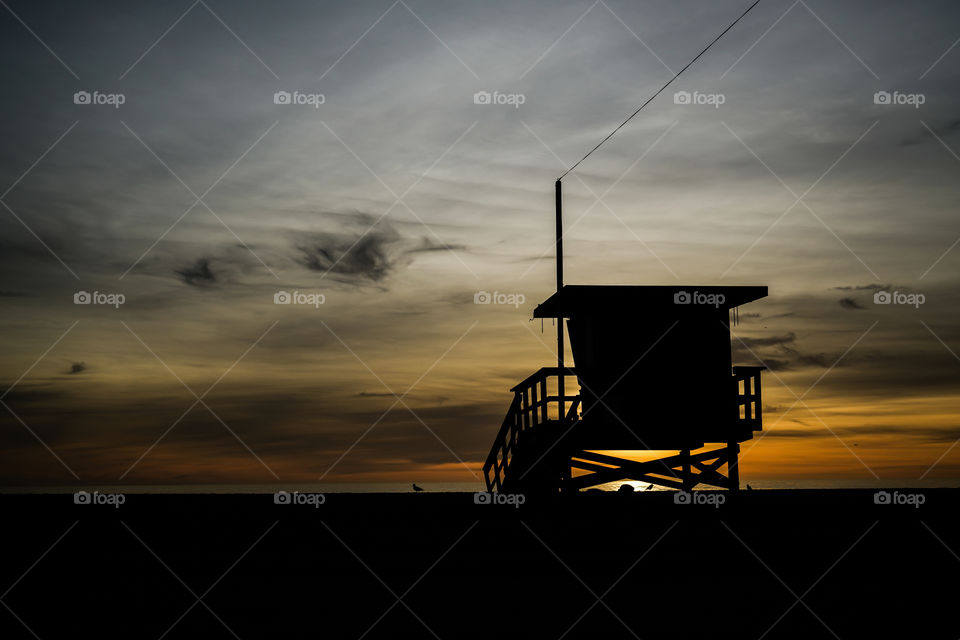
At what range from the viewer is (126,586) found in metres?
13.6

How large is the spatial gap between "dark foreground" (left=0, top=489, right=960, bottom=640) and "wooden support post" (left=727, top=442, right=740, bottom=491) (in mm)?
3968

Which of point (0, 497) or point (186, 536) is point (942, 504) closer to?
point (186, 536)

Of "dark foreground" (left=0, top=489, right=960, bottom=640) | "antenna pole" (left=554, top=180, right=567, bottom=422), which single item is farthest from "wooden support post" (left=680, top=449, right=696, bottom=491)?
"dark foreground" (left=0, top=489, right=960, bottom=640)

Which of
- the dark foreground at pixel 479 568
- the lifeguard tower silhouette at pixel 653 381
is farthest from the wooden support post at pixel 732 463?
the dark foreground at pixel 479 568

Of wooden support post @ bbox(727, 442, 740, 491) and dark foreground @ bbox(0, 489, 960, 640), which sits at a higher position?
wooden support post @ bbox(727, 442, 740, 491)

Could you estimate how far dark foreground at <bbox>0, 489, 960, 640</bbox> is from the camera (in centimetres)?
1191

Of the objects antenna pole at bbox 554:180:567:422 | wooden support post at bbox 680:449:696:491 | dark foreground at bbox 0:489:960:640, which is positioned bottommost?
dark foreground at bbox 0:489:960:640

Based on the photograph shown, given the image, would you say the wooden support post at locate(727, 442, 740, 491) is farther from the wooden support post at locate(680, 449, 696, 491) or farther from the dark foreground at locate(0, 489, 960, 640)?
the dark foreground at locate(0, 489, 960, 640)

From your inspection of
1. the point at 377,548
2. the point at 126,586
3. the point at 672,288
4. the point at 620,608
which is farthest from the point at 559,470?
the point at 126,586

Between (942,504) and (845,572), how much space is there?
12.5 feet

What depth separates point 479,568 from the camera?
14.0 meters

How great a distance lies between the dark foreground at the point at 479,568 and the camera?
11906 mm

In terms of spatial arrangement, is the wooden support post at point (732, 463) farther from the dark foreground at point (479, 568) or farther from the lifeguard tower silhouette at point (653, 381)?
the dark foreground at point (479, 568)

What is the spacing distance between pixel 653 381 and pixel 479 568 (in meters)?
8.33
